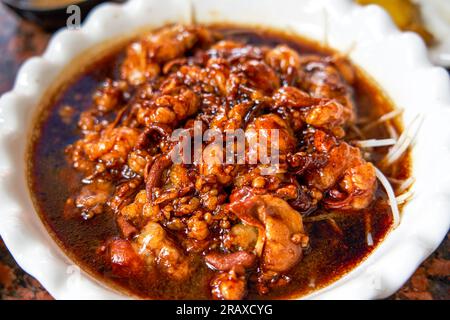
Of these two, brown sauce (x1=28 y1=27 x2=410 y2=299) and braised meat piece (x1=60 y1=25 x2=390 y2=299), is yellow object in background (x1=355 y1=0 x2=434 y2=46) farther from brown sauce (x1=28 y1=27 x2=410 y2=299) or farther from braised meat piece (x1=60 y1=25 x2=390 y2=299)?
braised meat piece (x1=60 y1=25 x2=390 y2=299)

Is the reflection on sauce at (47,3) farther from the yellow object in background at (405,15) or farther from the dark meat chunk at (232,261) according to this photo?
the dark meat chunk at (232,261)

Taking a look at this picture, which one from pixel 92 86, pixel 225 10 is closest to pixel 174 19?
pixel 225 10

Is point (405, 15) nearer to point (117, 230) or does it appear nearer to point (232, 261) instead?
point (232, 261)

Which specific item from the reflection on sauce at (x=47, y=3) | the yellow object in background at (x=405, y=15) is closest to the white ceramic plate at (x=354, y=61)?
the yellow object in background at (x=405, y=15)

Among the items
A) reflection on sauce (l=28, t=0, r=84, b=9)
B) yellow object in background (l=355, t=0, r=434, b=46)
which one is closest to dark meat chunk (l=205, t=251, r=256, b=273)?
yellow object in background (l=355, t=0, r=434, b=46)

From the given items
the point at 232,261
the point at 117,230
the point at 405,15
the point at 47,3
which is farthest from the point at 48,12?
the point at 405,15
